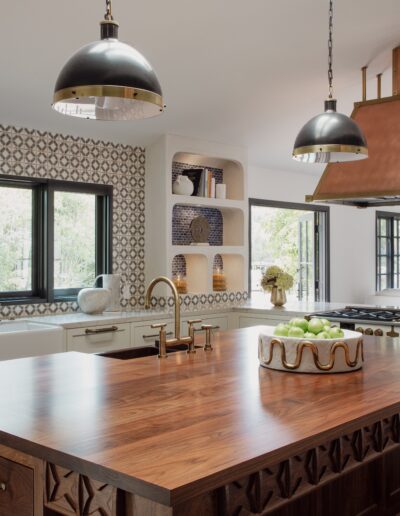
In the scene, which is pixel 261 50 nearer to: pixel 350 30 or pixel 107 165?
pixel 350 30

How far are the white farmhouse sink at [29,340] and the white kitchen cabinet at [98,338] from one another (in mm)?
A: 126

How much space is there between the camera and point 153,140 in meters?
5.65

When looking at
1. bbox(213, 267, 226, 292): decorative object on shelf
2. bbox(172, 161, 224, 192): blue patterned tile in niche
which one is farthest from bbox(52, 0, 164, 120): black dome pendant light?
bbox(213, 267, 226, 292): decorative object on shelf

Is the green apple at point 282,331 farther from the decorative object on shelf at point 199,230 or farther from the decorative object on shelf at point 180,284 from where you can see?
the decorative object on shelf at point 199,230

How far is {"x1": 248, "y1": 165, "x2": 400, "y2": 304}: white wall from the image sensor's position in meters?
7.55

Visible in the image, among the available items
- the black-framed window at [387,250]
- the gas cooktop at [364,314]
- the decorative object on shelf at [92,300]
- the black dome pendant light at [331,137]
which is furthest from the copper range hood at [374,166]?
the black-framed window at [387,250]

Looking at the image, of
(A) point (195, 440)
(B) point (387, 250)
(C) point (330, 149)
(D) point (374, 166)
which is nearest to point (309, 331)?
(C) point (330, 149)

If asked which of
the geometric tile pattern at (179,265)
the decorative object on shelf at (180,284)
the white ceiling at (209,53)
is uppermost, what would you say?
the white ceiling at (209,53)

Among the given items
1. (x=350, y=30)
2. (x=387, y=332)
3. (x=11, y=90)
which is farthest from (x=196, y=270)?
(x=350, y=30)

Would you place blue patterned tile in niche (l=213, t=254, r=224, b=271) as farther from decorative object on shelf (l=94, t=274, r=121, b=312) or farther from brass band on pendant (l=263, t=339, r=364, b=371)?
brass band on pendant (l=263, t=339, r=364, b=371)

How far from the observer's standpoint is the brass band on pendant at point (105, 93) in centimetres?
198

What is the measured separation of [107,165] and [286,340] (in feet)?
11.1

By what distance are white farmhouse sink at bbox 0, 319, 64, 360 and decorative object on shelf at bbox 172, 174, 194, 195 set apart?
1.82m

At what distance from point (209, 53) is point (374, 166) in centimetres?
133
